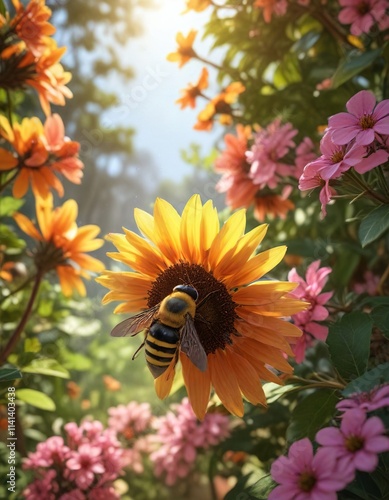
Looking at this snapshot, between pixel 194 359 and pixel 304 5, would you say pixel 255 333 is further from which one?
pixel 304 5

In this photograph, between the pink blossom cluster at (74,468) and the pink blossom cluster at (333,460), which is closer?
the pink blossom cluster at (333,460)

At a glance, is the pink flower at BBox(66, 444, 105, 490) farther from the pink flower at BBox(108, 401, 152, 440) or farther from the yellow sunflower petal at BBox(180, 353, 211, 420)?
the pink flower at BBox(108, 401, 152, 440)

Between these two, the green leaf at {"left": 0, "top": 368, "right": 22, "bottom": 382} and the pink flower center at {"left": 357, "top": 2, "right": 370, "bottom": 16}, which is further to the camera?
the pink flower center at {"left": 357, "top": 2, "right": 370, "bottom": 16}

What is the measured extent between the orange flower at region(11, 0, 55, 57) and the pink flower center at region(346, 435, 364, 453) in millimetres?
973

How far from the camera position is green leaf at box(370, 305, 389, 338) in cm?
71

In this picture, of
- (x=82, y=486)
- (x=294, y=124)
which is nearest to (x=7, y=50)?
(x=294, y=124)

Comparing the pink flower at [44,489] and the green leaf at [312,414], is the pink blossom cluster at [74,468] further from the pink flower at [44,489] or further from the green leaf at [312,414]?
the green leaf at [312,414]

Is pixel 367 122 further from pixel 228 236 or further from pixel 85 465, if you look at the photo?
pixel 85 465

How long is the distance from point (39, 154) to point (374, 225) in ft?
2.50

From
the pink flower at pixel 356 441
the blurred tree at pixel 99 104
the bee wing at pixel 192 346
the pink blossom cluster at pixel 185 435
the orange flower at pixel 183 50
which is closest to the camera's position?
the pink flower at pixel 356 441

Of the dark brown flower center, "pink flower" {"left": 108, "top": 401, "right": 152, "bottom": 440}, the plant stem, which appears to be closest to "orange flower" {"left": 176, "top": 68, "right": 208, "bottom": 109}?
the plant stem

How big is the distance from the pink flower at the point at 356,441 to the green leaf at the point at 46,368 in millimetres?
731

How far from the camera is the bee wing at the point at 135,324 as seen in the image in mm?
834

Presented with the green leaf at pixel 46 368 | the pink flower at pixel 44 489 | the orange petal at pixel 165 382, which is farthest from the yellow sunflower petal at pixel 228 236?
the pink flower at pixel 44 489
